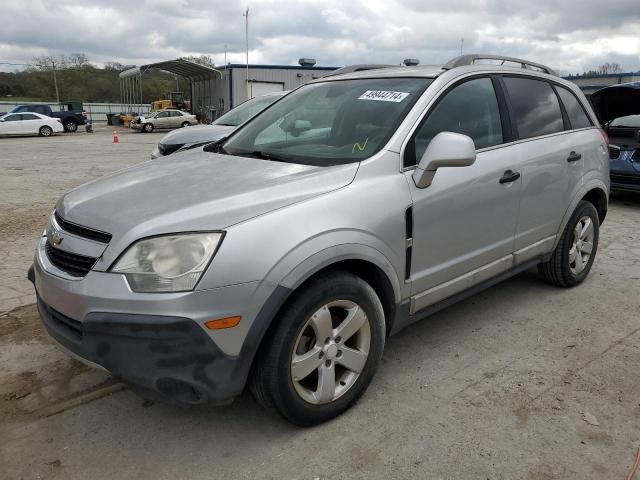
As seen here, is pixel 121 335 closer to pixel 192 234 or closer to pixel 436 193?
pixel 192 234

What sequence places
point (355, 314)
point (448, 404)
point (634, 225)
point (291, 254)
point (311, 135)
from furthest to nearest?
1. point (634, 225)
2. point (311, 135)
3. point (448, 404)
4. point (355, 314)
5. point (291, 254)

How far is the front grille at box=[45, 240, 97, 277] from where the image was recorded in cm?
235

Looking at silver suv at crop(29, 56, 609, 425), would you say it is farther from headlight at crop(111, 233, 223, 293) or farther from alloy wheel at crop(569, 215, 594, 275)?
alloy wheel at crop(569, 215, 594, 275)

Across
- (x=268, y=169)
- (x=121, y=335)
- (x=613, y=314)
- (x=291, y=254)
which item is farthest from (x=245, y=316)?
(x=613, y=314)

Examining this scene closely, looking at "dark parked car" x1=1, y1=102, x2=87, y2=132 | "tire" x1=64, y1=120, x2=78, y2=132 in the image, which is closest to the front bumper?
"dark parked car" x1=1, y1=102, x2=87, y2=132

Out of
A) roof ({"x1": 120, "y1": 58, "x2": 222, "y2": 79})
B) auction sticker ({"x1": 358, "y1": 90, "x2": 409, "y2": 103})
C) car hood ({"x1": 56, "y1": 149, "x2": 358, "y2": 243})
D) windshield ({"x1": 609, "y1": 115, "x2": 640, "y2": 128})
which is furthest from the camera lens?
roof ({"x1": 120, "y1": 58, "x2": 222, "y2": 79})

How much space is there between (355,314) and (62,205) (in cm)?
161

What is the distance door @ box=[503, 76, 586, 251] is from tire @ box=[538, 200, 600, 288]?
9.3 inches

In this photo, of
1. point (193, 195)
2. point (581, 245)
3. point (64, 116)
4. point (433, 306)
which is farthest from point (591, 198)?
point (64, 116)

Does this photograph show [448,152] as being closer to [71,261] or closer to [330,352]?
[330,352]

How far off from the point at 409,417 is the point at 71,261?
1.79 metres

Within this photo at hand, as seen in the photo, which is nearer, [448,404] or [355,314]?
[355,314]

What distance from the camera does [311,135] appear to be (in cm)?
341

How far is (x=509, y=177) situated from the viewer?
3.47 metres
